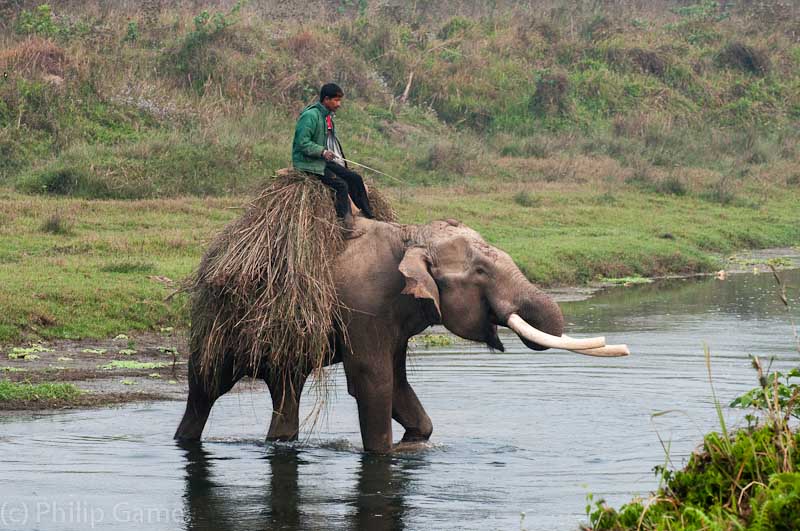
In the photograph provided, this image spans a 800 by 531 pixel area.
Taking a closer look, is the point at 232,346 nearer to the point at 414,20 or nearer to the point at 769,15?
the point at 414,20

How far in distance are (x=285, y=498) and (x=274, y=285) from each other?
143 cm

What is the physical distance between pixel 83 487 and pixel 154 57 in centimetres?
1697

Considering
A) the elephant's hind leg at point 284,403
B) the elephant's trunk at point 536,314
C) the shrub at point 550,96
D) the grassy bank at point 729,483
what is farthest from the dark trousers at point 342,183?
the shrub at point 550,96

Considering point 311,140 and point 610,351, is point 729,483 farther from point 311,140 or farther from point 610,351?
point 311,140

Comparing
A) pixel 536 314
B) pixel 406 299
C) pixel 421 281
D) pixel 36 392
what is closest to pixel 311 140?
pixel 406 299

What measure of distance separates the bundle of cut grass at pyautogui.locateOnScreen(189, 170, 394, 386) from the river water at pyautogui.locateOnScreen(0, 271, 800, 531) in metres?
0.75

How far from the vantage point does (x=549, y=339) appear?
7887 mm

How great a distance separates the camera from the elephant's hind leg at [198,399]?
29.2 feet

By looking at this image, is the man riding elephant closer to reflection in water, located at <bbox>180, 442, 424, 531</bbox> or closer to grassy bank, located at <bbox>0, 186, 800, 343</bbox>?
grassy bank, located at <bbox>0, 186, 800, 343</bbox>

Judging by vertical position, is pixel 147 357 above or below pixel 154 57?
below

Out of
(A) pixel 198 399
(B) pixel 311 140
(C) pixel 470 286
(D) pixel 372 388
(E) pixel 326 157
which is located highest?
(B) pixel 311 140

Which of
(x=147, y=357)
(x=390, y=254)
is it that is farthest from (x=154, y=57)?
(x=390, y=254)

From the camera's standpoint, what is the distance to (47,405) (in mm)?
9852

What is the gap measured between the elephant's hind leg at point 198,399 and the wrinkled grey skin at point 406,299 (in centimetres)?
10
